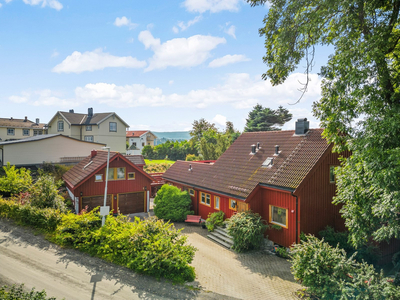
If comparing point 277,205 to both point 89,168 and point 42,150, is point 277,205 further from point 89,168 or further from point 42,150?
point 42,150

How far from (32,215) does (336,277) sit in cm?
1708

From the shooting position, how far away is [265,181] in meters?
17.0

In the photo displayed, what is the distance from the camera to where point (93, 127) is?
44094 mm

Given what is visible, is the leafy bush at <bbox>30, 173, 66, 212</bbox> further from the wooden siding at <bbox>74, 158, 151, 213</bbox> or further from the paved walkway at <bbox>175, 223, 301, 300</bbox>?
the paved walkway at <bbox>175, 223, 301, 300</bbox>

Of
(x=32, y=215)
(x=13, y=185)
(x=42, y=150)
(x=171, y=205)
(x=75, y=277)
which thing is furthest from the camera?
(x=42, y=150)

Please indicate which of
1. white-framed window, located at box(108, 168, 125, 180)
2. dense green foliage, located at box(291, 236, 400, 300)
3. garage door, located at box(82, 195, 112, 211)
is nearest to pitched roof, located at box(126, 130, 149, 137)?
white-framed window, located at box(108, 168, 125, 180)

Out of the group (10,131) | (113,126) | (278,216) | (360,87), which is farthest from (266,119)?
(10,131)

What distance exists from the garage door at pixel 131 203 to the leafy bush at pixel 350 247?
50.7 feet

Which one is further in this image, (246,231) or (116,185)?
(116,185)

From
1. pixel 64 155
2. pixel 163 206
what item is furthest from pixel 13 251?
pixel 64 155

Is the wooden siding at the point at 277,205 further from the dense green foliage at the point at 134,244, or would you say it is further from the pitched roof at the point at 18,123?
the pitched roof at the point at 18,123

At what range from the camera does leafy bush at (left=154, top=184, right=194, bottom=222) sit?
2119 cm

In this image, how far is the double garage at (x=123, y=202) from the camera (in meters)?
21.8

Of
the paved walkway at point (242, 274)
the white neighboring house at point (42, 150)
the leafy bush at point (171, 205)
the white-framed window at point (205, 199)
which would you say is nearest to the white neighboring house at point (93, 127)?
the white neighboring house at point (42, 150)
